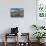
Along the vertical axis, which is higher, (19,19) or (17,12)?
(17,12)

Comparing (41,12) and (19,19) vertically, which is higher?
(41,12)

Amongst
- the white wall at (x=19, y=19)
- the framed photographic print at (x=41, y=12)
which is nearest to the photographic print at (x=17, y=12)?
the white wall at (x=19, y=19)

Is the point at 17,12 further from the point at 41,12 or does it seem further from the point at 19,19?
the point at 41,12

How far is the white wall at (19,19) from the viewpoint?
7320 mm

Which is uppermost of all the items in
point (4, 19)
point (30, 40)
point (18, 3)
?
point (18, 3)

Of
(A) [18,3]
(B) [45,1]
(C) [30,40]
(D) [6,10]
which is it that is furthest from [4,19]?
(B) [45,1]

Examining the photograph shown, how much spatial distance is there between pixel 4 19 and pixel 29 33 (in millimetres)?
1297

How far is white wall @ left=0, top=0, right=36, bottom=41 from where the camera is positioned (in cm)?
732

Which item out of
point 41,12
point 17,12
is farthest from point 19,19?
point 41,12

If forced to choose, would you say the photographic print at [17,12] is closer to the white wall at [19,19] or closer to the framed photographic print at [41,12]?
the white wall at [19,19]

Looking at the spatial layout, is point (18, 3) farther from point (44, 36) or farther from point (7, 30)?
point (44, 36)

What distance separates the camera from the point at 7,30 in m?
7.41

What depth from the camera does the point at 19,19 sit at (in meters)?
7.41

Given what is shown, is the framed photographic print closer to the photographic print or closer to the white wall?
the white wall
